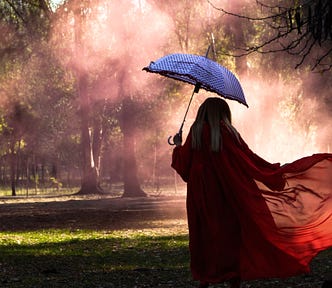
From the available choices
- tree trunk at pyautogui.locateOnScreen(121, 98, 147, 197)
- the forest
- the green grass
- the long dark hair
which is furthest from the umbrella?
tree trunk at pyautogui.locateOnScreen(121, 98, 147, 197)

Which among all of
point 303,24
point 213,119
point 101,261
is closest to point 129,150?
point 101,261

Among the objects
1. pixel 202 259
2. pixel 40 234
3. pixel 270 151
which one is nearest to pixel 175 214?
pixel 40 234

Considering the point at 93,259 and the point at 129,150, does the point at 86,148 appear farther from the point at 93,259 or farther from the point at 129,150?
the point at 93,259

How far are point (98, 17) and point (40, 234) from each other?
1911 centimetres

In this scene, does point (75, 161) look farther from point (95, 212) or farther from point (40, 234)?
point (40, 234)

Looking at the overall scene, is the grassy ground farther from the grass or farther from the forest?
the forest

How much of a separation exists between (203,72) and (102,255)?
206 inches

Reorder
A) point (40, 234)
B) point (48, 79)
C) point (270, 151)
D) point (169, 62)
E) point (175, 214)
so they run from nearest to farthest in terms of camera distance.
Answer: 1. point (169, 62)
2. point (40, 234)
3. point (175, 214)
4. point (270, 151)
5. point (48, 79)

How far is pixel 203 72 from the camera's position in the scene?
6.88 meters

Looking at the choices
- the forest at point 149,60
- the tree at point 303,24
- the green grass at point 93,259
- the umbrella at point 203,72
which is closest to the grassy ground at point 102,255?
the green grass at point 93,259

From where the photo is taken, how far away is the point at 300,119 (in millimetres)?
42656

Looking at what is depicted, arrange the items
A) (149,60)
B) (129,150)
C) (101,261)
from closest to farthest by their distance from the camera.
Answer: (101,261), (149,60), (129,150)

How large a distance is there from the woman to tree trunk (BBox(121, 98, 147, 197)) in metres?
27.0

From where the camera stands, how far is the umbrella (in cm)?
675
